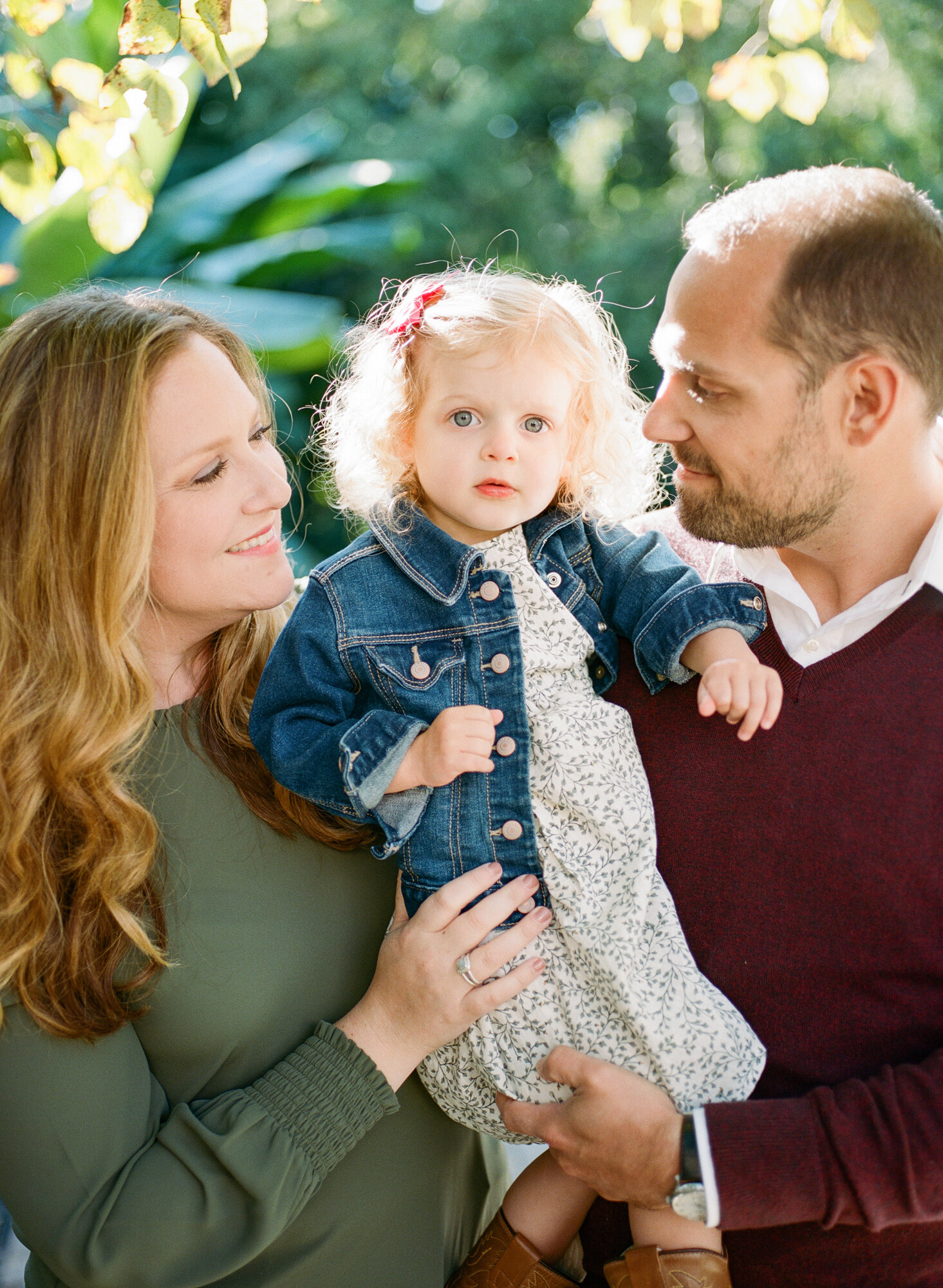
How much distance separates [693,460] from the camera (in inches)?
73.4

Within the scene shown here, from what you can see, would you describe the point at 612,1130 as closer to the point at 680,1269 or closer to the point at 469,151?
the point at 680,1269

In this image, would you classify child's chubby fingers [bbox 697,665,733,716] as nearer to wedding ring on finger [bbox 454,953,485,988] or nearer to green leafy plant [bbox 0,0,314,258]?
wedding ring on finger [bbox 454,953,485,988]

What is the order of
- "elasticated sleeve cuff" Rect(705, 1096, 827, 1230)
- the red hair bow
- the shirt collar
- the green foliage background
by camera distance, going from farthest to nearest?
the green foliage background → the red hair bow → the shirt collar → "elasticated sleeve cuff" Rect(705, 1096, 827, 1230)

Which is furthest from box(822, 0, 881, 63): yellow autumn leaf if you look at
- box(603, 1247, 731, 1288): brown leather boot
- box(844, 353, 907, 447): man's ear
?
box(603, 1247, 731, 1288): brown leather boot

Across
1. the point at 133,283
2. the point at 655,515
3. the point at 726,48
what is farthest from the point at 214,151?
the point at 655,515

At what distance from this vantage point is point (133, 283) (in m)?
6.53

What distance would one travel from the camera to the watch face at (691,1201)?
1.49 meters

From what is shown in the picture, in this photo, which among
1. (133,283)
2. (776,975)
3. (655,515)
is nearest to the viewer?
(776,975)

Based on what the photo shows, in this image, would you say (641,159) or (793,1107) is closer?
(793,1107)

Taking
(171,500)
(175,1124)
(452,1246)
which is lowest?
(452,1246)

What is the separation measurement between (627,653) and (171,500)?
0.80 metres

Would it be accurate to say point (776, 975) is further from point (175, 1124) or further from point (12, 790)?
point (12, 790)

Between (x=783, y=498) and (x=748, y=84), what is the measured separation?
68 centimetres

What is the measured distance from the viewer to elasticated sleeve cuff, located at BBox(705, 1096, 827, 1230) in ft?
4.78
